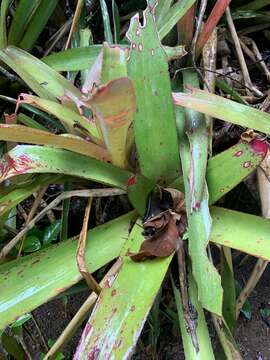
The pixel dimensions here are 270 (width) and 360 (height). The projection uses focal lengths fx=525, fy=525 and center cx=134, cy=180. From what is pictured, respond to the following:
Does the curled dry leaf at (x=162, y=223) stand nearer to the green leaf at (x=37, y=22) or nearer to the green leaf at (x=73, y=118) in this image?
the green leaf at (x=73, y=118)

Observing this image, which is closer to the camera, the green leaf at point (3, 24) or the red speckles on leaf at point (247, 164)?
the red speckles on leaf at point (247, 164)

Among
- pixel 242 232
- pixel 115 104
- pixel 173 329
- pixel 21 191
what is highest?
pixel 115 104

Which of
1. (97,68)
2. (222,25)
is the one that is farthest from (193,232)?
(222,25)

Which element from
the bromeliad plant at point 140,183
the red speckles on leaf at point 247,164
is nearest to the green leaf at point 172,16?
the bromeliad plant at point 140,183

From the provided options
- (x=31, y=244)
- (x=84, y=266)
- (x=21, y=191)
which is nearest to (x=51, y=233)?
(x=31, y=244)

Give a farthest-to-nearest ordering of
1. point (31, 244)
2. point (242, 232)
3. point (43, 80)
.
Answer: point (31, 244), point (43, 80), point (242, 232)

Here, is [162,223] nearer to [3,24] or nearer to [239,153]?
Answer: [239,153]

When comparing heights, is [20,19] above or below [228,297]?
above
